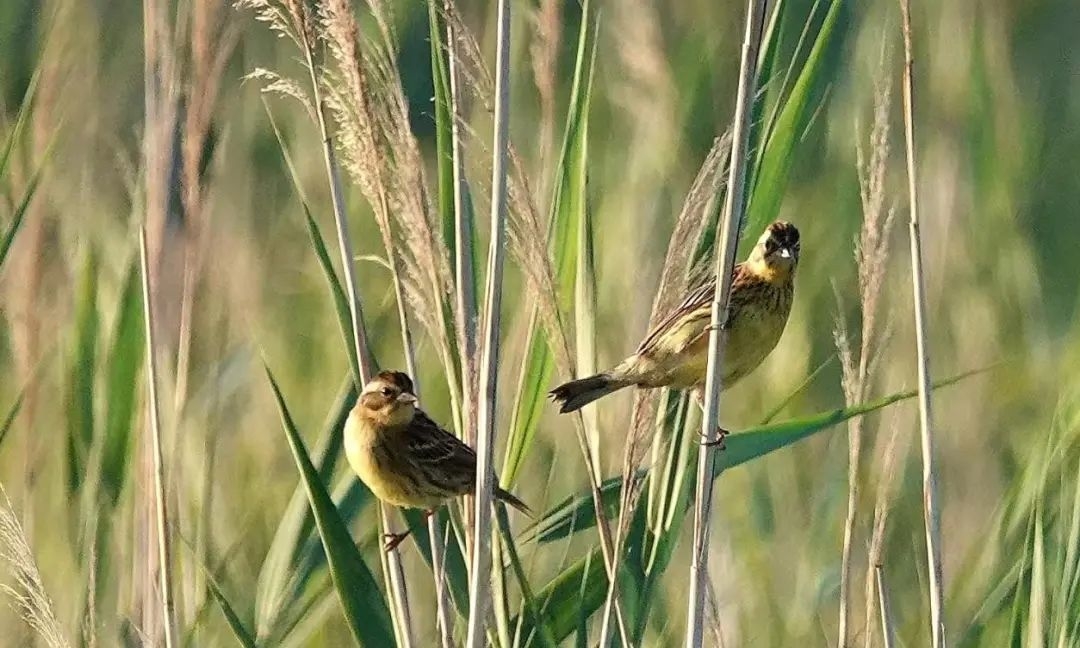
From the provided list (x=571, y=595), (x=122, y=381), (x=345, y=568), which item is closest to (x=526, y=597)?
(x=571, y=595)

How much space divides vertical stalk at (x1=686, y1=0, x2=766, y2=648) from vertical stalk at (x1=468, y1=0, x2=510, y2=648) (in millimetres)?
290

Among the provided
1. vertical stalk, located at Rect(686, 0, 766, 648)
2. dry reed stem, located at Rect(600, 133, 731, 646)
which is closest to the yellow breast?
dry reed stem, located at Rect(600, 133, 731, 646)

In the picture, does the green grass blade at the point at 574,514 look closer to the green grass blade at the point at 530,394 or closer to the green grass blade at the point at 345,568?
the green grass blade at the point at 530,394

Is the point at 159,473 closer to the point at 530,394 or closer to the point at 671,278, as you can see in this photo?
the point at 530,394

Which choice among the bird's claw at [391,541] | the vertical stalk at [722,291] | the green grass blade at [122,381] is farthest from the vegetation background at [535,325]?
the vertical stalk at [722,291]

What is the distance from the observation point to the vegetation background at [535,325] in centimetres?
294

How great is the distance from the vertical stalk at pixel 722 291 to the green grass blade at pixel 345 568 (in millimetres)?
498

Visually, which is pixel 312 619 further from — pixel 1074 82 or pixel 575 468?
pixel 1074 82

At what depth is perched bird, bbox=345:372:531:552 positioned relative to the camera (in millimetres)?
2994

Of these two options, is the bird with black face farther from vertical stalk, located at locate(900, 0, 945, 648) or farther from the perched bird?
vertical stalk, located at locate(900, 0, 945, 648)

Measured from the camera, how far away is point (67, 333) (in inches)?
136

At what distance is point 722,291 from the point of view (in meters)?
2.43

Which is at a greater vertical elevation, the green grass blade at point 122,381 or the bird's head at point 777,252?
the bird's head at point 777,252

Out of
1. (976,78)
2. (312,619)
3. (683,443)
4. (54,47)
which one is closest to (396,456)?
(312,619)
